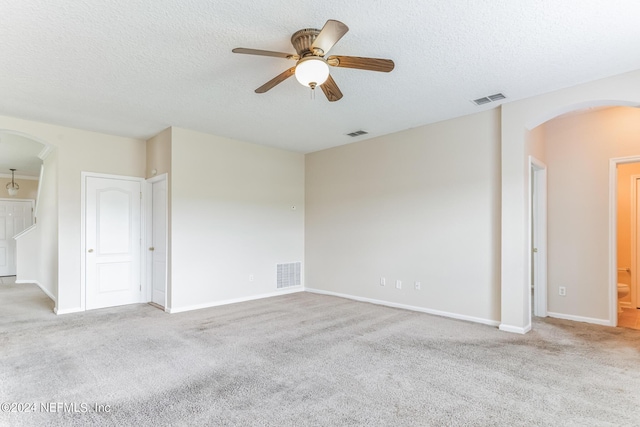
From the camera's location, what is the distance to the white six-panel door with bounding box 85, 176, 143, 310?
511 centimetres

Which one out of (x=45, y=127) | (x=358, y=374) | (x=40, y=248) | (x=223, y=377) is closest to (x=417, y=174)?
(x=358, y=374)

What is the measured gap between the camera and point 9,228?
29.4 feet

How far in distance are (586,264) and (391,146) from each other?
10.1 ft

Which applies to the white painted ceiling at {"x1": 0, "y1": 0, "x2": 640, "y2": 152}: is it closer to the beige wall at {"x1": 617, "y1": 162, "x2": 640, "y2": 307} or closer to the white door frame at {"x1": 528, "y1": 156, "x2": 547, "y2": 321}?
the white door frame at {"x1": 528, "y1": 156, "x2": 547, "y2": 321}

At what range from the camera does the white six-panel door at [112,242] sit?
16.8ft

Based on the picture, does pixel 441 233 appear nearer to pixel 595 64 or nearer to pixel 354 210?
pixel 354 210

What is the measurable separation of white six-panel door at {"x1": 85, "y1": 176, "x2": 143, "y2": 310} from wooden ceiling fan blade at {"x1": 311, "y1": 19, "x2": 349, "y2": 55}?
4.50m

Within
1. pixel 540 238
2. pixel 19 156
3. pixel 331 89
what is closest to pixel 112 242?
pixel 19 156

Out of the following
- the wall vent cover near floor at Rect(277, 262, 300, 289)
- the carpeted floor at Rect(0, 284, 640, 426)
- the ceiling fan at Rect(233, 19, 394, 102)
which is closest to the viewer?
the carpeted floor at Rect(0, 284, 640, 426)

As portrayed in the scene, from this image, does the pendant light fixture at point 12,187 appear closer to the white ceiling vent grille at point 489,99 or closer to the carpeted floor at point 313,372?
the carpeted floor at point 313,372

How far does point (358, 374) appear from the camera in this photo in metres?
2.80

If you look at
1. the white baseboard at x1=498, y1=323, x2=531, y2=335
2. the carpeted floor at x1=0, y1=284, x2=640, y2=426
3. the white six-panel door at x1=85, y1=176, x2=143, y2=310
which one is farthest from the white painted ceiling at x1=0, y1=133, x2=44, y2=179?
the white baseboard at x1=498, y1=323, x2=531, y2=335

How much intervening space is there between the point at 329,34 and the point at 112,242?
490cm

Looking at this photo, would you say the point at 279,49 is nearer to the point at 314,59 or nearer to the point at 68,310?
the point at 314,59
